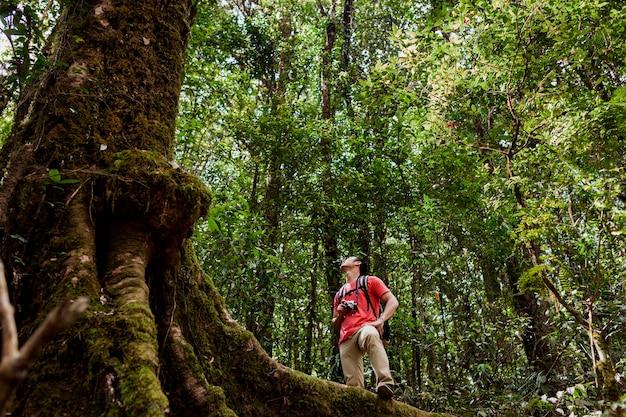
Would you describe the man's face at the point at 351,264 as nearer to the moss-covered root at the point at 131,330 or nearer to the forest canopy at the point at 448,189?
the forest canopy at the point at 448,189

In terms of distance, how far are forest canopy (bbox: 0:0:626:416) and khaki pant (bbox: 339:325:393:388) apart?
173cm

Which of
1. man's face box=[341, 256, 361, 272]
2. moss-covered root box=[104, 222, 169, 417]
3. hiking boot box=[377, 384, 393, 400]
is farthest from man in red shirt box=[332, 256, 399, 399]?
moss-covered root box=[104, 222, 169, 417]

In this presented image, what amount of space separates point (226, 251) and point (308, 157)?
241cm

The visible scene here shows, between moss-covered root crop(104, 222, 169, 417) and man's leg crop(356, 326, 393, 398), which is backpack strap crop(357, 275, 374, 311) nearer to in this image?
man's leg crop(356, 326, 393, 398)

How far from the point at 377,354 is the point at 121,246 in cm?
268

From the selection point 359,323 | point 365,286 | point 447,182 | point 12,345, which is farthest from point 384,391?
point 447,182

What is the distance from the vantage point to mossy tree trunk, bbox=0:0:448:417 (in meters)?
2.32

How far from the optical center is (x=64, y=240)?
2836mm

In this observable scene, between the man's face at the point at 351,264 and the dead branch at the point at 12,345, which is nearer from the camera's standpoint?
the dead branch at the point at 12,345

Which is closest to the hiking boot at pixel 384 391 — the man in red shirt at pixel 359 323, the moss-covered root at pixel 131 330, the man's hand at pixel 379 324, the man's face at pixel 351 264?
the man in red shirt at pixel 359 323

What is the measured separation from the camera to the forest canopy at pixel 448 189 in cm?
581

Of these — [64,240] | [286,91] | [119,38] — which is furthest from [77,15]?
[286,91]

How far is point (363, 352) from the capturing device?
16.0 feet

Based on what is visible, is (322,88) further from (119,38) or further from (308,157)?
(119,38)
